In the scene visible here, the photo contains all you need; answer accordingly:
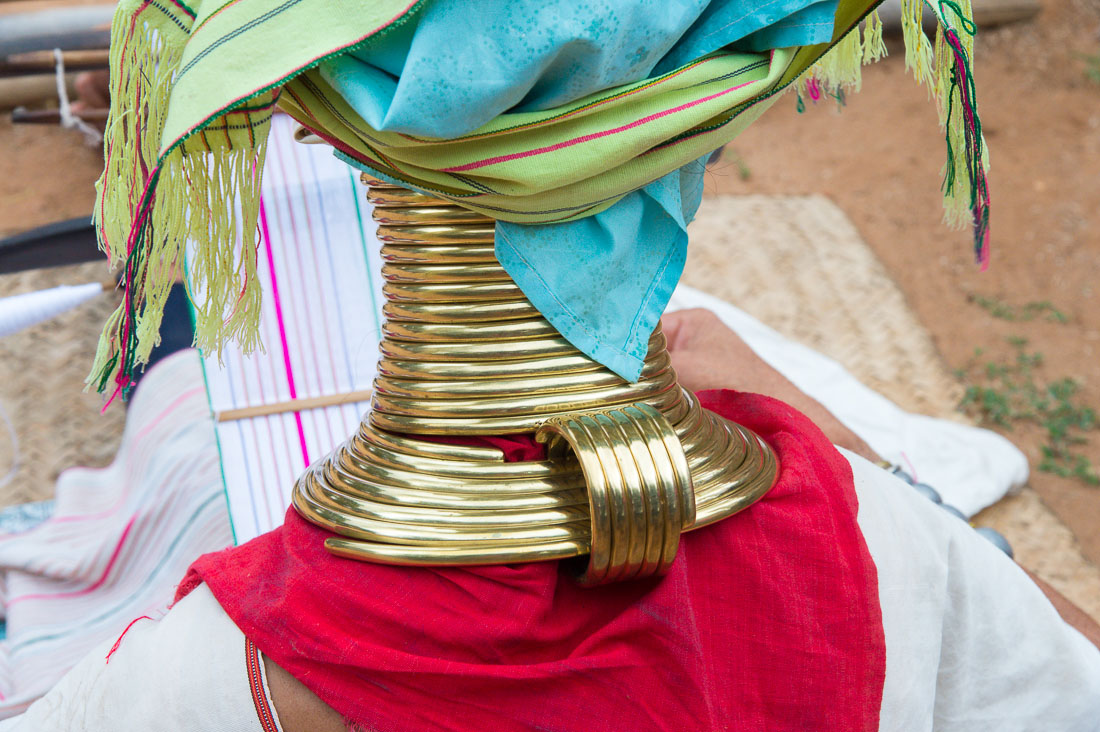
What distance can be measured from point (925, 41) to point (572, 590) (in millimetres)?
445

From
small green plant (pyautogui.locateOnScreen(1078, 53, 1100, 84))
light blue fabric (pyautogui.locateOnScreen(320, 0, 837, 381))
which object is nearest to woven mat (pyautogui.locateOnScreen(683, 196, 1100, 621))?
small green plant (pyautogui.locateOnScreen(1078, 53, 1100, 84))

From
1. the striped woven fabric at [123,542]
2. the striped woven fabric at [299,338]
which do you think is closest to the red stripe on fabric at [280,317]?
the striped woven fabric at [299,338]

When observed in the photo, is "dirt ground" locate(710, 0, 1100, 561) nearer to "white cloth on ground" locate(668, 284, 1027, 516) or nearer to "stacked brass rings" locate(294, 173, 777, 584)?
"white cloth on ground" locate(668, 284, 1027, 516)

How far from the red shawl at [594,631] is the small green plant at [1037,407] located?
169 centimetres

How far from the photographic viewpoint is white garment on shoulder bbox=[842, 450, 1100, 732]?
70 cm

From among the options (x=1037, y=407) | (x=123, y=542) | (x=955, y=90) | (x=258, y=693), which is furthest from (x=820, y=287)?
(x=258, y=693)

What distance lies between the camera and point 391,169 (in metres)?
0.58

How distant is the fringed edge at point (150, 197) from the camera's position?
21.4 inches

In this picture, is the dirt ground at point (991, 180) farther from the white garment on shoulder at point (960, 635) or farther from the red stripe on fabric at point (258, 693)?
the red stripe on fabric at point (258, 693)

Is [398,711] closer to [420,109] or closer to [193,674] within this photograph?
[193,674]

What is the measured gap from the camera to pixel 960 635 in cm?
75

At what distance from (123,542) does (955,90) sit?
4.38 feet

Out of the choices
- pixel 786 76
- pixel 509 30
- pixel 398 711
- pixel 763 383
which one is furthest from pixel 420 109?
pixel 763 383

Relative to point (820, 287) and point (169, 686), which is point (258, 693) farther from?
point (820, 287)
